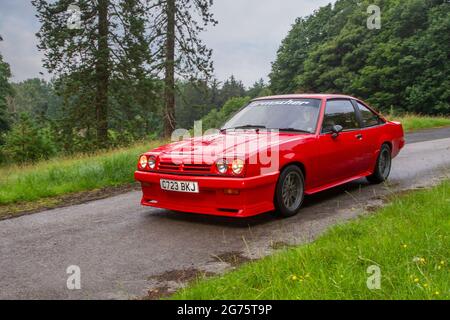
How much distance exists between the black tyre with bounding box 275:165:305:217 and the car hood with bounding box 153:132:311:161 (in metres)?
0.39

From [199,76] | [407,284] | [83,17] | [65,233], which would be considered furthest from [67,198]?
[83,17]

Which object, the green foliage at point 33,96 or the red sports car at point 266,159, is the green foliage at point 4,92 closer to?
the red sports car at point 266,159

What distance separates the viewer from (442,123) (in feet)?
71.9

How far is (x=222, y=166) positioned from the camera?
4.99m

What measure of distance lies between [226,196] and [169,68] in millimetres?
15432

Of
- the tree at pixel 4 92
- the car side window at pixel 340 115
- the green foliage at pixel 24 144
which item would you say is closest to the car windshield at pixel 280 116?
the car side window at pixel 340 115

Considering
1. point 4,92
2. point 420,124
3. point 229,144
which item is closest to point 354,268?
point 229,144

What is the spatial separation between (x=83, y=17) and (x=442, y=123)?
1753 cm

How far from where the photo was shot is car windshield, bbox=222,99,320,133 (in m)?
6.12

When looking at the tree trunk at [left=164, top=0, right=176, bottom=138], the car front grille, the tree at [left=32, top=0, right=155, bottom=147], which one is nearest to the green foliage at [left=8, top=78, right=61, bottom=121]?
the tree at [left=32, top=0, right=155, bottom=147]

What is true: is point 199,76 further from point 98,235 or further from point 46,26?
point 98,235

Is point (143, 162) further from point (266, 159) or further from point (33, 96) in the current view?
point (33, 96)

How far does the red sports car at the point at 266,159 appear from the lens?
5008 mm

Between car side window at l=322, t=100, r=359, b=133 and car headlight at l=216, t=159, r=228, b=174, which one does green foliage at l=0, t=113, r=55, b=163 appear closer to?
car side window at l=322, t=100, r=359, b=133
